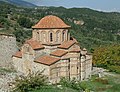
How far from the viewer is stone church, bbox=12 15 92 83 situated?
31.7 m

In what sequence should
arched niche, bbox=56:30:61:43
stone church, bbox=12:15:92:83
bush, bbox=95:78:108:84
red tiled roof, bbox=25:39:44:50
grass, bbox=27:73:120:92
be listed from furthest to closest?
arched niche, bbox=56:30:61:43 < bush, bbox=95:78:108:84 < red tiled roof, bbox=25:39:44:50 < stone church, bbox=12:15:92:83 < grass, bbox=27:73:120:92

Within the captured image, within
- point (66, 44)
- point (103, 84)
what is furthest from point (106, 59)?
point (66, 44)

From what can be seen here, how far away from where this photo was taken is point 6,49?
3728cm

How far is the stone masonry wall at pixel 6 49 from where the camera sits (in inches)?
1438

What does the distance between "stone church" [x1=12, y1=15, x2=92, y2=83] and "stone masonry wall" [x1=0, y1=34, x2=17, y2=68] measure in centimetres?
217

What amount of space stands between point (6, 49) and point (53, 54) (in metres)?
8.04

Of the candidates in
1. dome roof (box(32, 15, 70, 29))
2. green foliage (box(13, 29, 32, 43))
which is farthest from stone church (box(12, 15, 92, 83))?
green foliage (box(13, 29, 32, 43))

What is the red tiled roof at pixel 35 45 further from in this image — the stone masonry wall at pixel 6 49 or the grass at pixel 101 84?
the grass at pixel 101 84

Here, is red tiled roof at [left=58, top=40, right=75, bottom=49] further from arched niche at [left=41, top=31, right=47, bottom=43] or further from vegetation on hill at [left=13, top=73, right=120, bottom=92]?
vegetation on hill at [left=13, top=73, right=120, bottom=92]

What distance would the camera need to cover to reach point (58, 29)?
3438 centimetres

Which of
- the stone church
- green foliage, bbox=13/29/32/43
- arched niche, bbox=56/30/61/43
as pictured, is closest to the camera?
the stone church

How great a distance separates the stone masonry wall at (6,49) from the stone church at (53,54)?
7.12 ft

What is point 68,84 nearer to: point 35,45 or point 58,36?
point 35,45

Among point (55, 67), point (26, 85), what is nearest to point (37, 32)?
point (55, 67)
